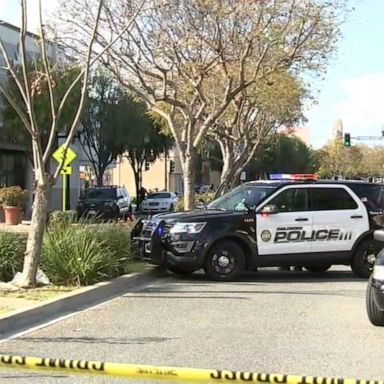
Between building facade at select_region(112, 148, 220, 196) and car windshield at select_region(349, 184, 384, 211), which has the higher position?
building facade at select_region(112, 148, 220, 196)

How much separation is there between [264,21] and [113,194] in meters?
16.4

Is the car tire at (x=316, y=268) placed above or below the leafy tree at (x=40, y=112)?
below

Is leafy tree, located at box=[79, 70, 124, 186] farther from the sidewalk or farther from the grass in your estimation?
the grass

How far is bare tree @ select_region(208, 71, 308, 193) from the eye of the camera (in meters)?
28.3

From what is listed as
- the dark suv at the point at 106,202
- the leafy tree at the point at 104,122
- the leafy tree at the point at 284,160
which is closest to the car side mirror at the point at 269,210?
the dark suv at the point at 106,202

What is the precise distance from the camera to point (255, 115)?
1491 inches

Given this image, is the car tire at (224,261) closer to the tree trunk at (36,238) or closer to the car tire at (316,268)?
the car tire at (316,268)

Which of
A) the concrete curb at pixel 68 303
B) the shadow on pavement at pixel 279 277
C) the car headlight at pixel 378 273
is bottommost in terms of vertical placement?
the shadow on pavement at pixel 279 277

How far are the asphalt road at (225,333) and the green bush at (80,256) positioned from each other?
2.63ft

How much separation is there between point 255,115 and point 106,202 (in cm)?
970

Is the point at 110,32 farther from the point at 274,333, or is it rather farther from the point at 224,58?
the point at 274,333

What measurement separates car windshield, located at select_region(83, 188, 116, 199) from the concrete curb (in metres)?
21.5

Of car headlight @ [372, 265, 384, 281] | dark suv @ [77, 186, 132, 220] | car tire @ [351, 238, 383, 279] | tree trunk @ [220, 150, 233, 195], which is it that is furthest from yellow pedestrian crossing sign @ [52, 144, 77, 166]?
dark suv @ [77, 186, 132, 220]

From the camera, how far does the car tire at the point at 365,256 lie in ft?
43.5
